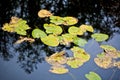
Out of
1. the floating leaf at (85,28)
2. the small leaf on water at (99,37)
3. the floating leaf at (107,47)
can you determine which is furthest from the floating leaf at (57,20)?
the floating leaf at (107,47)

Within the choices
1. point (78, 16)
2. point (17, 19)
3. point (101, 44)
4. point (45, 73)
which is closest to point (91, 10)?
point (78, 16)

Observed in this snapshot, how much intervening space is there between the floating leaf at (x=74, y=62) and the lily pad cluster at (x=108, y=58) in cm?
13

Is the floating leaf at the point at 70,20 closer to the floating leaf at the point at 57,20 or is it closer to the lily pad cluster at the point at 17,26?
the floating leaf at the point at 57,20

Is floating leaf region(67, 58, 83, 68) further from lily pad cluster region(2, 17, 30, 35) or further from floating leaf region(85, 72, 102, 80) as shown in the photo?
lily pad cluster region(2, 17, 30, 35)

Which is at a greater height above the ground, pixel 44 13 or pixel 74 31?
pixel 44 13

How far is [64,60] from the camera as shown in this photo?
1.66 meters

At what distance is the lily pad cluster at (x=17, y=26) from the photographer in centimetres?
189

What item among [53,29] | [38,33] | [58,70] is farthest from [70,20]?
[58,70]

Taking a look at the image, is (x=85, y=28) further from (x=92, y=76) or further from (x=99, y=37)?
(x=92, y=76)

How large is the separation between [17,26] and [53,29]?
27 cm

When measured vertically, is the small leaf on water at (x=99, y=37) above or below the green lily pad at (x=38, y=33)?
below

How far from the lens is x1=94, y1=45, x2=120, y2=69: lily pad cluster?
5.56 feet

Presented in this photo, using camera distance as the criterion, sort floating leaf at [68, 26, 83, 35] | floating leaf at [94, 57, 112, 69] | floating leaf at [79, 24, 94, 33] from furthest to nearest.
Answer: floating leaf at [79, 24, 94, 33]
floating leaf at [68, 26, 83, 35]
floating leaf at [94, 57, 112, 69]

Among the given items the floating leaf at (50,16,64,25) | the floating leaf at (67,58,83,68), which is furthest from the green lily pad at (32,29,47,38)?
the floating leaf at (67,58,83,68)
